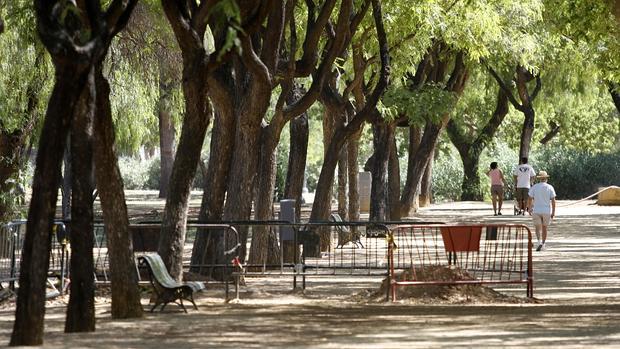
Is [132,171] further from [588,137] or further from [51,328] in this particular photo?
[51,328]

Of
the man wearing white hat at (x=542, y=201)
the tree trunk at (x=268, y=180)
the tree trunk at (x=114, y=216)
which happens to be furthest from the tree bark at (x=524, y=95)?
the tree trunk at (x=114, y=216)

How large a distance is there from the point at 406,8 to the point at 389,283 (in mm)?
10854

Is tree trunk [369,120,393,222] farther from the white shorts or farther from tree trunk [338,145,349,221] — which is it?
the white shorts

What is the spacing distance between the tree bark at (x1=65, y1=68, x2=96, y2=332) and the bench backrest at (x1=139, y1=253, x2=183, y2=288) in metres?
2.14

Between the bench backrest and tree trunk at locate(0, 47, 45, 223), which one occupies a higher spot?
tree trunk at locate(0, 47, 45, 223)

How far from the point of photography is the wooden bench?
16.1m

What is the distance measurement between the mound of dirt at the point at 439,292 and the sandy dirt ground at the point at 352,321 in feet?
1.35

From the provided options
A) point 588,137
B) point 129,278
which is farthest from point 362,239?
point 588,137

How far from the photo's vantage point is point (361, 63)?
32.4 metres

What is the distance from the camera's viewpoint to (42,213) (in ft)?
41.3

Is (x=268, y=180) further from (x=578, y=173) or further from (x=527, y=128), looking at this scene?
(x=578, y=173)

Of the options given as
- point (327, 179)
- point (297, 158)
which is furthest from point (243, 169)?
point (327, 179)

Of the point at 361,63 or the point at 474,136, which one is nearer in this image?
the point at 361,63

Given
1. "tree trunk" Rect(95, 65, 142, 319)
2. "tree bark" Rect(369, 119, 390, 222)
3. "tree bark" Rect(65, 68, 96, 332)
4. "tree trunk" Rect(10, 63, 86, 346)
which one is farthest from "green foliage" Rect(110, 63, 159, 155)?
"tree trunk" Rect(10, 63, 86, 346)
